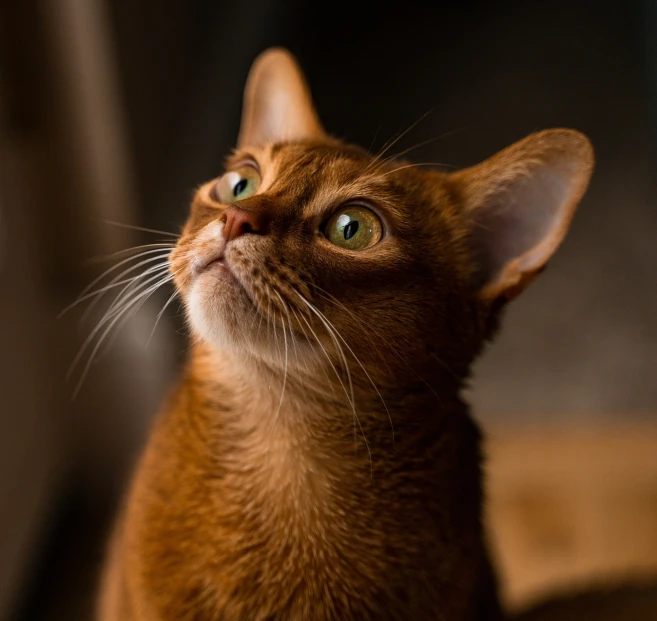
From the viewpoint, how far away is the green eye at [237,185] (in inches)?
41.7

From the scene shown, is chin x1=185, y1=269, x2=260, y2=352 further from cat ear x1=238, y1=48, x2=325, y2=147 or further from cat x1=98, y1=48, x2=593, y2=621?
cat ear x1=238, y1=48, x2=325, y2=147

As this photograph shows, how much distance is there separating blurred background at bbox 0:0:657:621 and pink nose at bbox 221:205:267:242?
384 millimetres

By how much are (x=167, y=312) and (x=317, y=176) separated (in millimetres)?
899

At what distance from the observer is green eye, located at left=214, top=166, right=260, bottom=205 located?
1.06 metres

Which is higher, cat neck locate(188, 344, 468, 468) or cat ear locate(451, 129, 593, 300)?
cat ear locate(451, 129, 593, 300)

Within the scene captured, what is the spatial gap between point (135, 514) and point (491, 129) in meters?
Answer: 2.12

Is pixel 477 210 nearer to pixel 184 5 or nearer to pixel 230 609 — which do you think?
pixel 230 609

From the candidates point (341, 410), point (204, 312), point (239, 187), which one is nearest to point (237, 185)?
point (239, 187)

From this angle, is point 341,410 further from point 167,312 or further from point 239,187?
point 167,312

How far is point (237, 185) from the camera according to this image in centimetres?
107

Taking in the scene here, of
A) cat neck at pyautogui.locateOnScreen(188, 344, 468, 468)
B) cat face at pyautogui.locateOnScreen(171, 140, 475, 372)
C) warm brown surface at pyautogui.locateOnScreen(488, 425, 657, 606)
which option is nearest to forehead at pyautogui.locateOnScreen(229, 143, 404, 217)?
cat face at pyautogui.locateOnScreen(171, 140, 475, 372)

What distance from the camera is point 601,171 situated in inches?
117

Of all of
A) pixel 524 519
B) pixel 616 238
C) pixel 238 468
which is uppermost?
pixel 238 468

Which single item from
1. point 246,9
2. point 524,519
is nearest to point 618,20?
point 246,9
